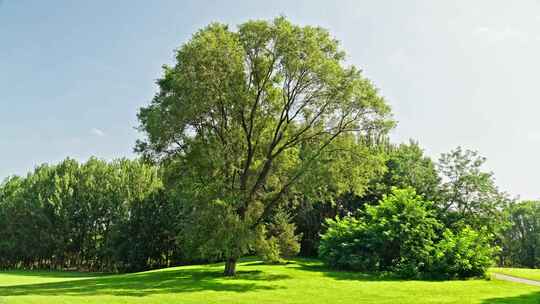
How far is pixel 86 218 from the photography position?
65000mm

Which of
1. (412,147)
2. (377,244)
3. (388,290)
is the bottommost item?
(388,290)

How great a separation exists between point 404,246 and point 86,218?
167 feet

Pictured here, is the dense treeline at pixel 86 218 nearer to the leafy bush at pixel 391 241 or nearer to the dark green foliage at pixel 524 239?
the leafy bush at pixel 391 241

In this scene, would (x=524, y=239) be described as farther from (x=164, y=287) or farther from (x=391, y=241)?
(x=164, y=287)

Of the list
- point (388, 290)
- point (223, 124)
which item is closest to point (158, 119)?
point (223, 124)

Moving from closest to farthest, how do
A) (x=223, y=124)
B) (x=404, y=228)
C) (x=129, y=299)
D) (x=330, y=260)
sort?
(x=129, y=299), (x=223, y=124), (x=404, y=228), (x=330, y=260)

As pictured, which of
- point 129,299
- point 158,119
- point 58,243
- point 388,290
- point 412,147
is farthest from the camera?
point 58,243

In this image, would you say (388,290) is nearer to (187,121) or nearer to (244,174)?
(244,174)

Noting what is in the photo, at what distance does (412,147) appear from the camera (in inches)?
2239

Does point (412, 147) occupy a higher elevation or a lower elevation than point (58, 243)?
higher

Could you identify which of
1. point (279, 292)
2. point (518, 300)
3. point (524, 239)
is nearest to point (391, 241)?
point (279, 292)

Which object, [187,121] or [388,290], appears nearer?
[388,290]

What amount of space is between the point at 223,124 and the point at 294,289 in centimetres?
1226

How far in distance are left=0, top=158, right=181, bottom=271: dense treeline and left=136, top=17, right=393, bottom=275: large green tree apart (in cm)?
3108
